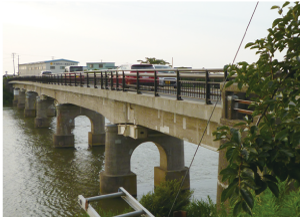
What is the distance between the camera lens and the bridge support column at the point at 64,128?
31.9 metres

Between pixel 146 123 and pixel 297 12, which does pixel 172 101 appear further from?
pixel 297 12

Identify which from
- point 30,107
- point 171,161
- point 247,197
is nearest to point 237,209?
point 247,197

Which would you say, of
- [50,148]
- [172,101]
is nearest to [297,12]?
[172,101]

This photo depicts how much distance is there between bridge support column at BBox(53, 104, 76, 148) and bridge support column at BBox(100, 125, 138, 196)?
14295 millimetres

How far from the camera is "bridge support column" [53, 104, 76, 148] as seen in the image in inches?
1256

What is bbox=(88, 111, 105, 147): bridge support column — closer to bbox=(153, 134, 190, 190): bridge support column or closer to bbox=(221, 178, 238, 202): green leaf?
bbox=(153, 134, 190, 190): bridge support column

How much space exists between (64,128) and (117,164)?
15.2 metres

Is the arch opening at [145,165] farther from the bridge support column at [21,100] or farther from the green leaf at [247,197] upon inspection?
the bridge support column at [21,100]

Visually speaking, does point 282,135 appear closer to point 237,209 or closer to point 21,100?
point 237,209

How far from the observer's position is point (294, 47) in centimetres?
424

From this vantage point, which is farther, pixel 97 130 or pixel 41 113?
pixel 41 113

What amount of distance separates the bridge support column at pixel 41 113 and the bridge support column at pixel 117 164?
27.8m

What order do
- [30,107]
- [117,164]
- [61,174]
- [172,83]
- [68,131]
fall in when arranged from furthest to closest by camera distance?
1. [30,107]
2. [68,131]
3. [61,174]
4. [172,83]
5. [117,164]

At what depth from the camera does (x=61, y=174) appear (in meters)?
23.3
